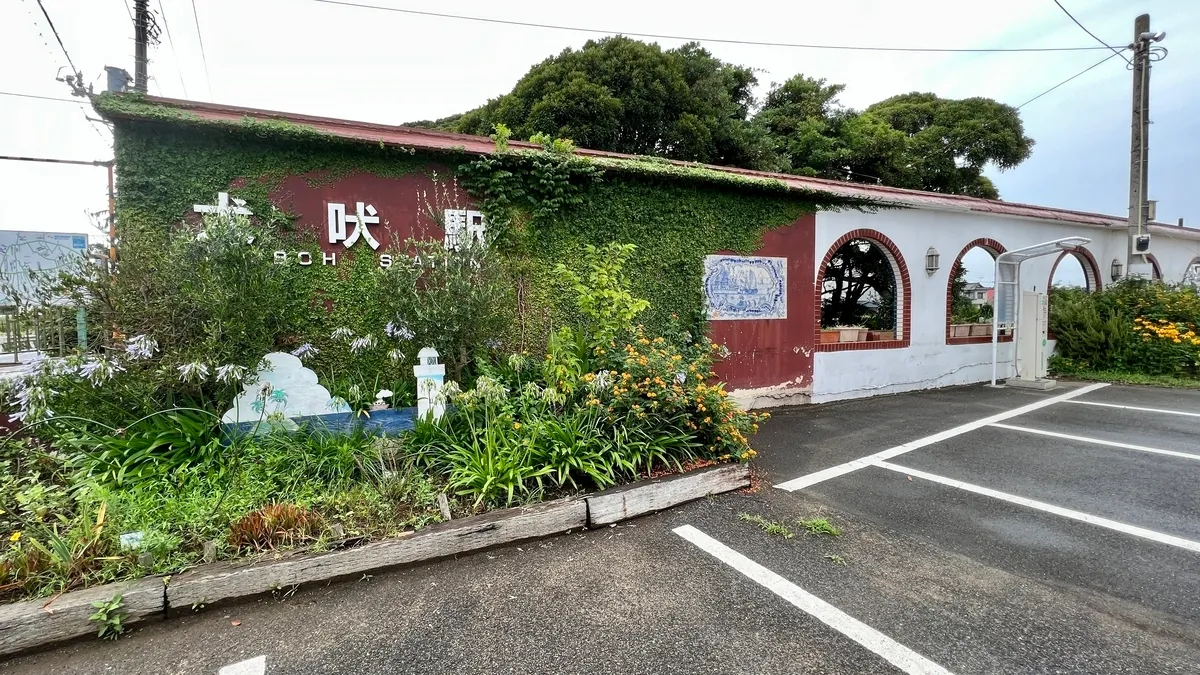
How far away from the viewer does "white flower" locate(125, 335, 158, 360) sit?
3.52 meters

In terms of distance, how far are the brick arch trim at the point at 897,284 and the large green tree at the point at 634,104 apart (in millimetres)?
7287

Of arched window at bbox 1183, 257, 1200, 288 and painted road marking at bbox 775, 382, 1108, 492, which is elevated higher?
arched window at bbox 1183, 257, 1200, 288

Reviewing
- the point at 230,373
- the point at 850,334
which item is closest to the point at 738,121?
the point at 850,334

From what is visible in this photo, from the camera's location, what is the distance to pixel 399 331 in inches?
167

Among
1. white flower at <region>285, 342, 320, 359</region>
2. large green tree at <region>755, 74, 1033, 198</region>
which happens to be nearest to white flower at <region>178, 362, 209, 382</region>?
white flower at <region>285, 342, 320, 359</region>

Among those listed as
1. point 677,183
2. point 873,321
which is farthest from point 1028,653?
point 873,321

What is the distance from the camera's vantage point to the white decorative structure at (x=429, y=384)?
159 inches

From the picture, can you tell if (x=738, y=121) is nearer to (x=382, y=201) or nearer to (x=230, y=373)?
(x=382, y=201)

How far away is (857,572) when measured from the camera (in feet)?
9.08

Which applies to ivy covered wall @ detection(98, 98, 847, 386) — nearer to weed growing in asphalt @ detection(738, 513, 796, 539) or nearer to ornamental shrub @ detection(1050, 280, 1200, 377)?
weed growing in asphalt @ detection(738, 513, 796, 539)

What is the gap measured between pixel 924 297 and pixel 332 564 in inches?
352

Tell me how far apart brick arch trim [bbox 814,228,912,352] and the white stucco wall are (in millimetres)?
77

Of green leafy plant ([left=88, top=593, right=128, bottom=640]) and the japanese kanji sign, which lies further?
the japanese kanji sign

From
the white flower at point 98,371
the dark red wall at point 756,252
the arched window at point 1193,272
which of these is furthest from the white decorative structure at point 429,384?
the arched window at point 1193,272
